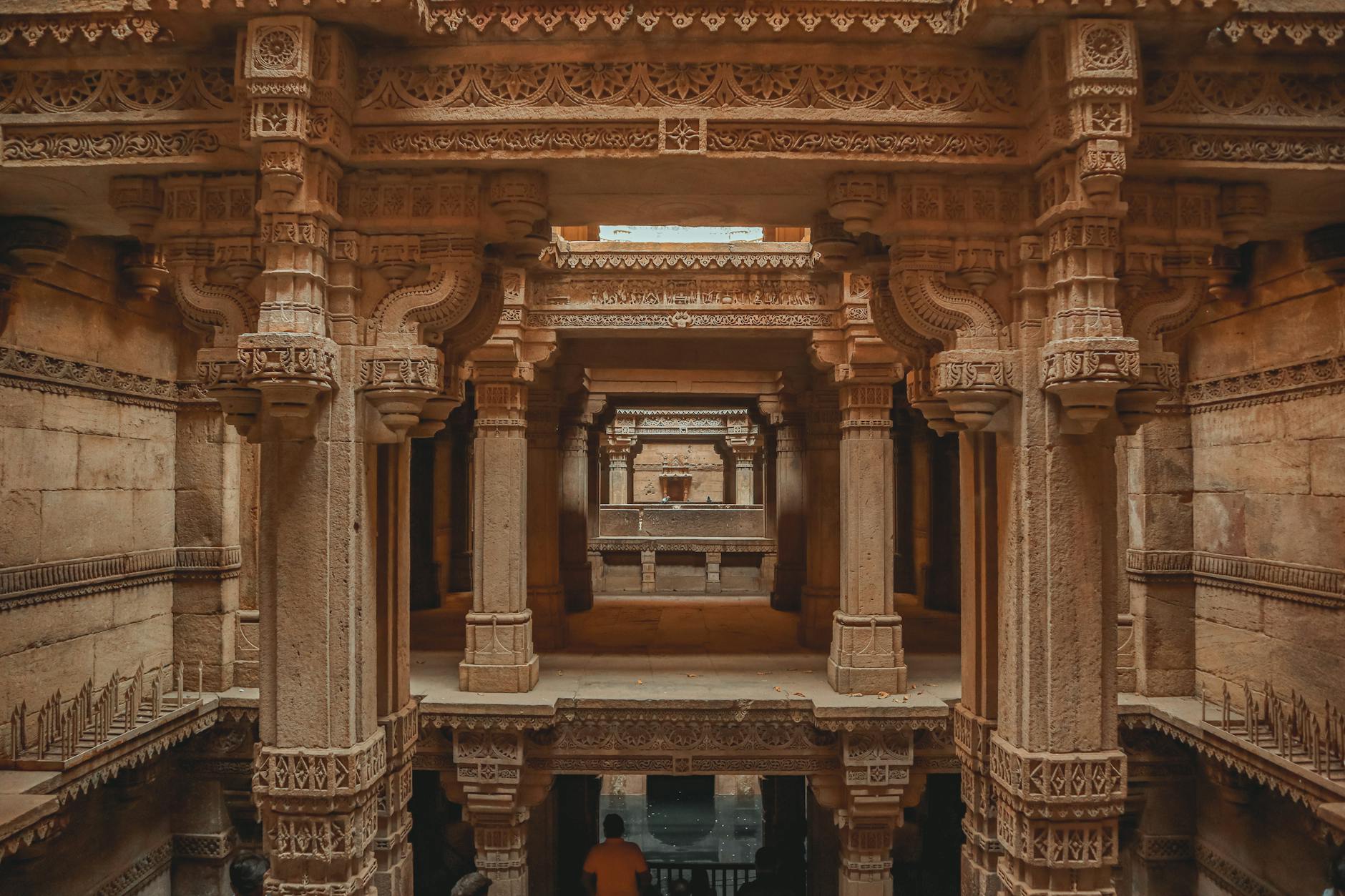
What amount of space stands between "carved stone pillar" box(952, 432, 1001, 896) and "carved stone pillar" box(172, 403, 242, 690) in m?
5.76

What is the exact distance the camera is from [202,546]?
702 cm

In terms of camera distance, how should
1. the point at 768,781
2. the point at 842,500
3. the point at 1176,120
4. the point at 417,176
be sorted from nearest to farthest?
the point at 1176,120, the point at 417,176, the point at 842,500, the point at 768,781

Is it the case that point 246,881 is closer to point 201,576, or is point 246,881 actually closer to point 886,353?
point 201,576

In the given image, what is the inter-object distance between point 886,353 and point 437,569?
900 centimetres

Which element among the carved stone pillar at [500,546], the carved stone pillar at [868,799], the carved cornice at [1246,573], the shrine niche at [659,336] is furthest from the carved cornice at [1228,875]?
the carved stone pillar at [500,546]

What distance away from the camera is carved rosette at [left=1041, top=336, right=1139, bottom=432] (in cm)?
343

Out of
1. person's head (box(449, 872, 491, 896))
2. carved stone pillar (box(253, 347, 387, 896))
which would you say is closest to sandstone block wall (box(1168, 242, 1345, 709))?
person's head (box(449, 872, 491, 896))

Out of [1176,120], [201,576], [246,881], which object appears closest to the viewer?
[1176,120]

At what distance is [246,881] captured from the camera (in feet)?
14.8

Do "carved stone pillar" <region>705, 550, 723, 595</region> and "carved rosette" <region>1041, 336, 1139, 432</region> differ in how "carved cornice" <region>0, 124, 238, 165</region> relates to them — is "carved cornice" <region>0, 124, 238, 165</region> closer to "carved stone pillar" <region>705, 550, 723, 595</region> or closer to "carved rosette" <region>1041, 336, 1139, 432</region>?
"carved rosette" <region>1041, 336, 1139, 432</region>

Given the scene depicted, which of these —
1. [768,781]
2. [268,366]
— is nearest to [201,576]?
[268,366]

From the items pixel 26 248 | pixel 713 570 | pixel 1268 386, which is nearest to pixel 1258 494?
pixel 1268 386

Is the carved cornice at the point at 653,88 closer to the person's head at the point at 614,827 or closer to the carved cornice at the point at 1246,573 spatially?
the carved cornice at the point at 1246,573

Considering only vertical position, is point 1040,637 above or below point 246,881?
above
